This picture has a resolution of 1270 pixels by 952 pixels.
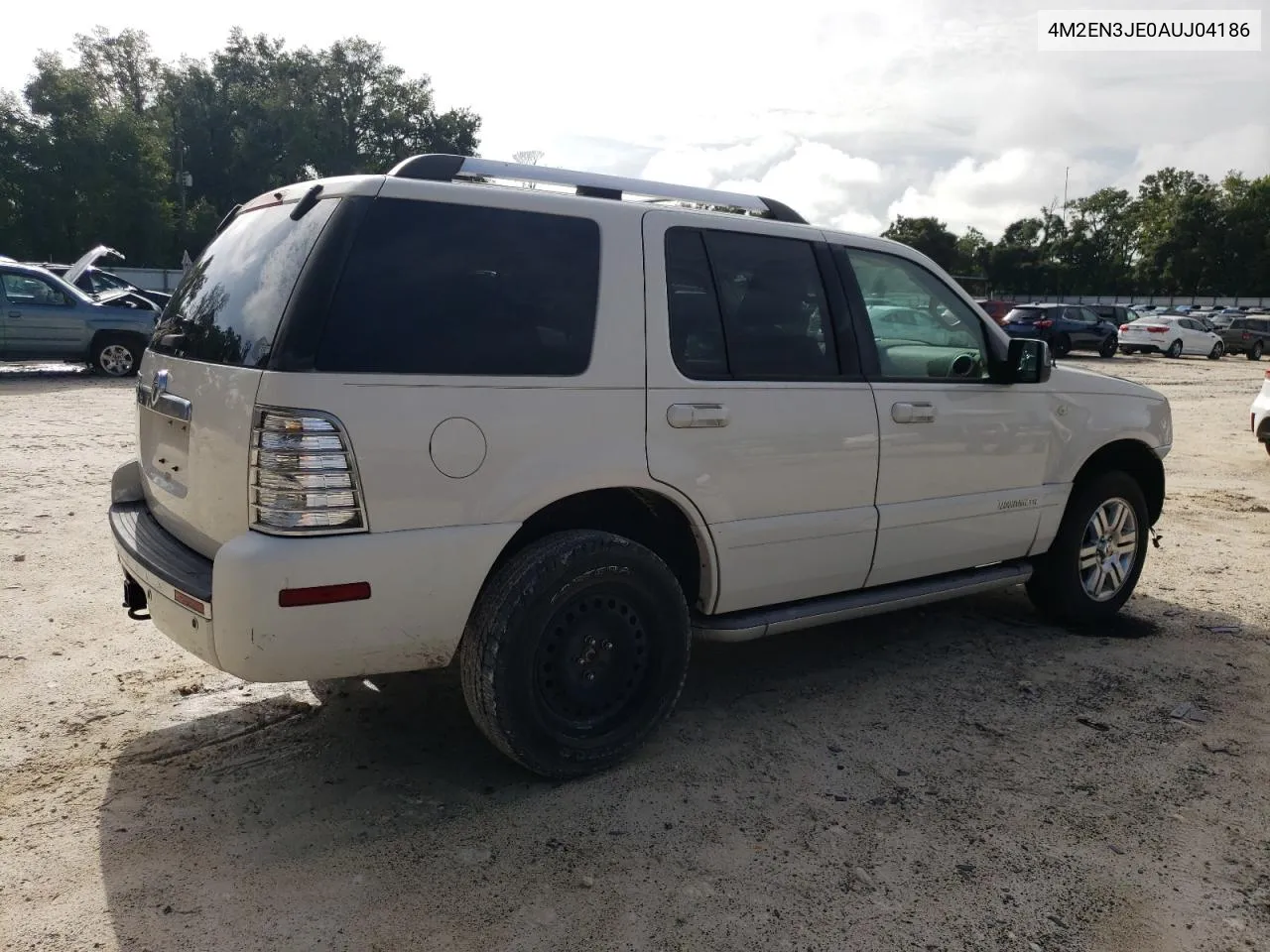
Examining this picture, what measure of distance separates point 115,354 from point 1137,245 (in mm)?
87762

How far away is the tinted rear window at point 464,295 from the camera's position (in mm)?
2992

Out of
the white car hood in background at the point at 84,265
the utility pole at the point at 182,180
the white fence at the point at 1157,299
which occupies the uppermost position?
the utility pole at the point at 182,180

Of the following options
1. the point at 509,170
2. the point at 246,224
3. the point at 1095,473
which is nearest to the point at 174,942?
the point at 246,224

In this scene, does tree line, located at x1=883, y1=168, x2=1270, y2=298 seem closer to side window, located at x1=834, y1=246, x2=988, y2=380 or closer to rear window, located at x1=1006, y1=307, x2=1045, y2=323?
rear window, located at x1=1006, y1=307, x2=1045, y2=323

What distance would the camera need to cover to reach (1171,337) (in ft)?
107

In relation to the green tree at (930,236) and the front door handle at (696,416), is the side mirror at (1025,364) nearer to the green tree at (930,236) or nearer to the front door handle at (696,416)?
the front door handle at (696,416)

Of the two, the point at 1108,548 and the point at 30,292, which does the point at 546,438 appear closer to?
the point at 1108,548

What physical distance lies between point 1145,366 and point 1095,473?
85.7 ft

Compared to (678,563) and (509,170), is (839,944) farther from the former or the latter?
(509,170)

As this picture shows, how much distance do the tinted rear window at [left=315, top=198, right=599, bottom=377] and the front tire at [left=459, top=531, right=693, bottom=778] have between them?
654 millimetres

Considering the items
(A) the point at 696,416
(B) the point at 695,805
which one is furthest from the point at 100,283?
(B) the point at 695,805

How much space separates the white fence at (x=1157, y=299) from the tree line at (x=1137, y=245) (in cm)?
113

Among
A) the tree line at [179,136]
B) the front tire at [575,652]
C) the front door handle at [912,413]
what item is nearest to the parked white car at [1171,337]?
the front door handle at [912,413]

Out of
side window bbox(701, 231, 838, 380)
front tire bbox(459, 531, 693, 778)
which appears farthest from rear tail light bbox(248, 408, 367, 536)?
side window bbox(701, 231, 838, 380)
